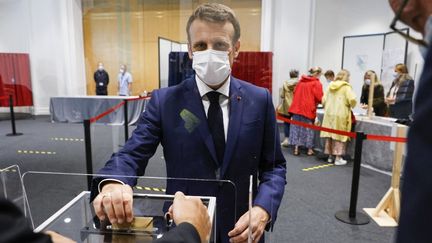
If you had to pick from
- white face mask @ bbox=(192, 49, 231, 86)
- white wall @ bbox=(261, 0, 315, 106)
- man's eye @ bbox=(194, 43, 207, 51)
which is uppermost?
white wall @ bbox=(261, 0, 315, 106)

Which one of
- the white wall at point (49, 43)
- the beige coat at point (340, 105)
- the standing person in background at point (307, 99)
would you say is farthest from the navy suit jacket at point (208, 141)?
the white wall at point (49, 43)

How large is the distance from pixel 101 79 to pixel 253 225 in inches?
326

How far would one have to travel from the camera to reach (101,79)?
8.48 meters

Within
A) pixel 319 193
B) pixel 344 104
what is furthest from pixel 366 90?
pixel 319 193

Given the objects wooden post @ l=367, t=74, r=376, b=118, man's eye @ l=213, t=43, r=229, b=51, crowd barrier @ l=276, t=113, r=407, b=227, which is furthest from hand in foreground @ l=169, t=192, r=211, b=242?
wooden post @ l=367, t=74, r=376, b=118

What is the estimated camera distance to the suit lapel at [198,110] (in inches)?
45.3

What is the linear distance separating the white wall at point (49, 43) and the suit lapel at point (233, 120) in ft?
17.7

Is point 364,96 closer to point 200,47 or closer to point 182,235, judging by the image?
point 200,47

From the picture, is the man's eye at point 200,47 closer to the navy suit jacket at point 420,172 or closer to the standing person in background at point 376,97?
the navy suit jacket at point 420,172

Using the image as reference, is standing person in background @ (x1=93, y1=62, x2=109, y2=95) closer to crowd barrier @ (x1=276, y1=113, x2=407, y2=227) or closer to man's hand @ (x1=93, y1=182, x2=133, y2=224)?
crowd barrier @ (x1=276, y1=113, x2=407, y2=227)

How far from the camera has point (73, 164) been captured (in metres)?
4.82

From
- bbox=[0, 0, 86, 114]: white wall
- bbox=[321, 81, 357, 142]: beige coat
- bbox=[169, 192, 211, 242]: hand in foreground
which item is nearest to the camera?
bbox=[169, 192, 211, 242]: hand in foreground

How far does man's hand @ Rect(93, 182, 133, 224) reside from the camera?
792 millimetres

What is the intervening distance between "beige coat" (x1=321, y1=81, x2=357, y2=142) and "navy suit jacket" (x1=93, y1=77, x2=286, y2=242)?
12.5 feet
